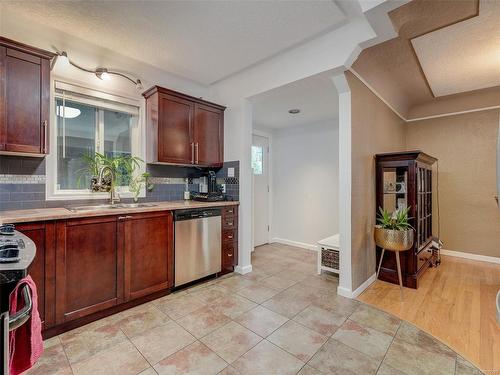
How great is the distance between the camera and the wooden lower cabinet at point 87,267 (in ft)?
6.13

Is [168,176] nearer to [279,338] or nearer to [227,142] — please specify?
[227,142]

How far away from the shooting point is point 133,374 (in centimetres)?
150

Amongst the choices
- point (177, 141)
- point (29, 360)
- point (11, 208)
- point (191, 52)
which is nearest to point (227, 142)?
point (177, 141)

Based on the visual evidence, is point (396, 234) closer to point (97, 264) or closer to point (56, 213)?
point (97, 264)

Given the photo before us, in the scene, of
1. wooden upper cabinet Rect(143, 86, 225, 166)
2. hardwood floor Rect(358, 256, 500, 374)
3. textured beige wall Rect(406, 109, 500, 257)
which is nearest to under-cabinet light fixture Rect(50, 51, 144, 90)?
wooden upper cabinet Rect(143, 86, 225, 166)

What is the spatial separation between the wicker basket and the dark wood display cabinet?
1.93 feet

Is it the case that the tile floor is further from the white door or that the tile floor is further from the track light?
the track light

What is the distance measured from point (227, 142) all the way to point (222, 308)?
206 cm

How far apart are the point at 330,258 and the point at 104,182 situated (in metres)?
Answer: 2.73

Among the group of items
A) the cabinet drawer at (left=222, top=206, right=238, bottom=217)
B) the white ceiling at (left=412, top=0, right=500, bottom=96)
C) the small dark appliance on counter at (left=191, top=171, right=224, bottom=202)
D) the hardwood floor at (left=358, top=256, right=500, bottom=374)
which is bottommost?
the hardwood floor at (left=358, top=256, right=500, bottom=374)

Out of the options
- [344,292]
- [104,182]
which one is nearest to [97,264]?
[104,182]

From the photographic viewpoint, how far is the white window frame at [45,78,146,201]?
7.47ft

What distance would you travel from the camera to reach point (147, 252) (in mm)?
2354

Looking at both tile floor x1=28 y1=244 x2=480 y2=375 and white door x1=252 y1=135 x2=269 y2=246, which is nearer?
tile floor x1=28 y1=244 x2=480 y2=375
